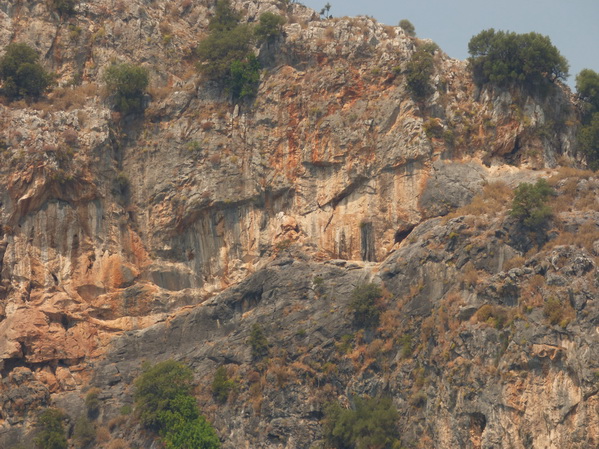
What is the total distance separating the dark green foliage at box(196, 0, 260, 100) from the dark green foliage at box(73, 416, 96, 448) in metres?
18.2

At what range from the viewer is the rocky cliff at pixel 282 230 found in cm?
4934

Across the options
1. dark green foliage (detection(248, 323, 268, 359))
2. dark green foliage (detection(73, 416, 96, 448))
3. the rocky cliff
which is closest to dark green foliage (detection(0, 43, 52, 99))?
the rocky cliff

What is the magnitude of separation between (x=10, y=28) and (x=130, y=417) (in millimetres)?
23403

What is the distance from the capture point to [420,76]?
5684 centimetres

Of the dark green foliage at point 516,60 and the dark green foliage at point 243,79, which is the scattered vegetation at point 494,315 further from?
the dark green foliage at point 243,79

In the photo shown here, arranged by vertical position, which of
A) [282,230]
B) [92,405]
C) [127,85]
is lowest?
[92,405]

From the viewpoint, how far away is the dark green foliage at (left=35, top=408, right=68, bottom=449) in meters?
51.4

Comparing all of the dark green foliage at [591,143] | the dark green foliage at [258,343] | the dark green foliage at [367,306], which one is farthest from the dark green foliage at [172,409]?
the dark green foliage at [591,143]

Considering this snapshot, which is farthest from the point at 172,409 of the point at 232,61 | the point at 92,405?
the point at 232,61

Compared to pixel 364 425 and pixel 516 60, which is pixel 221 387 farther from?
pixel 516 60

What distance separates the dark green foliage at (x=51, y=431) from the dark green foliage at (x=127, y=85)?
16.3 m

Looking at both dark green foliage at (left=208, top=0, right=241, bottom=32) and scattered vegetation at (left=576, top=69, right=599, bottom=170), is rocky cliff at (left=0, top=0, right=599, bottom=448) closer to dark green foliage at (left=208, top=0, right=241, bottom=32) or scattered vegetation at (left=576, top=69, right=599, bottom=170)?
scattered vegetation at (left=576, top=69, right=599, bottom=170)

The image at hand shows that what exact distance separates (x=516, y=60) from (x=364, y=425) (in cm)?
2012

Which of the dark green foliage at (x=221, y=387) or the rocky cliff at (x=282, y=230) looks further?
the dark green foliage at (x=221, y=387)
